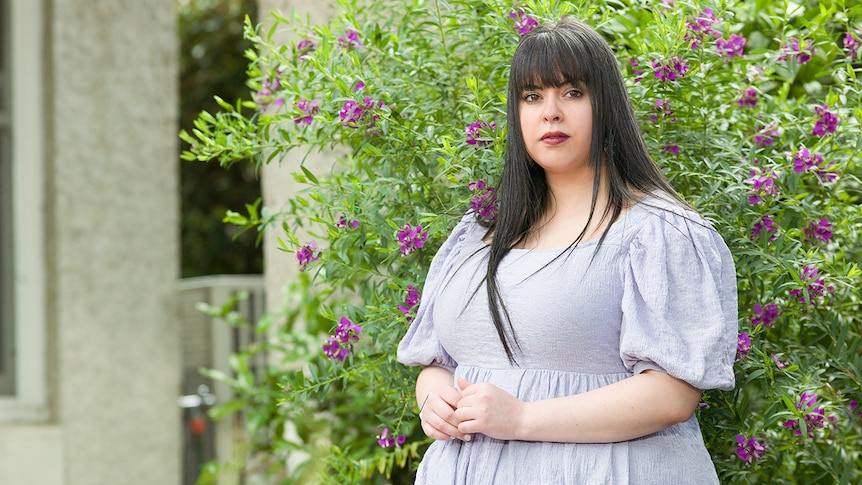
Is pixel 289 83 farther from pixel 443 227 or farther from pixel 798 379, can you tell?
pixel 798 379

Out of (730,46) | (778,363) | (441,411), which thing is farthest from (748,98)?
(441,411)

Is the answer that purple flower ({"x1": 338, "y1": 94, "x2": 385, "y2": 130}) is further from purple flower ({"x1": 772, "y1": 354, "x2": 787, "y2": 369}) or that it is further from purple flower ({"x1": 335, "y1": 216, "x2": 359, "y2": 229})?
purple flower ({"x1": 772, "y1": 354, "x2": 787, "y2": 369})

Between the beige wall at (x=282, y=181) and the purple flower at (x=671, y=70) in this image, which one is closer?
the purple flower at (x=671, y=70)

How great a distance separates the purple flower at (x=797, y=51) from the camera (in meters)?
2.26

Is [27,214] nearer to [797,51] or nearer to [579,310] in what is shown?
[797,51]

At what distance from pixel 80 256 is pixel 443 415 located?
334 cm

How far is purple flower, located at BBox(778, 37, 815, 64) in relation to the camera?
226 cm

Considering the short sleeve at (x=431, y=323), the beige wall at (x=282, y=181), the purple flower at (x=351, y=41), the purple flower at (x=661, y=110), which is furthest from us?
the beige wall at (x=282, y=181)

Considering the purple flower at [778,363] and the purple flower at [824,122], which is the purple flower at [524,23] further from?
the purple flower at [778,363]

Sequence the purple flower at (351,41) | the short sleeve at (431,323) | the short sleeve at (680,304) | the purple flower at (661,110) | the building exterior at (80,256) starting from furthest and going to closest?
the building exterior at (80,256), the purple flower at (351,41), the purple flower at (661,110), the short sleeve at (431,323), the short sleeve at (680,304)

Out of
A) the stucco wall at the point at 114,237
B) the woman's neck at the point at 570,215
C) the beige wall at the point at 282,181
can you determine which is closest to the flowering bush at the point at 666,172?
the woman's neck at the point at 570,215

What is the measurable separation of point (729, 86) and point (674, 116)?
24 centimetres

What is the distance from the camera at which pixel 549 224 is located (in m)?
1.81

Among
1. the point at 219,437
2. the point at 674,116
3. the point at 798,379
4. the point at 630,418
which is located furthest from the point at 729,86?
the point at 219,437
